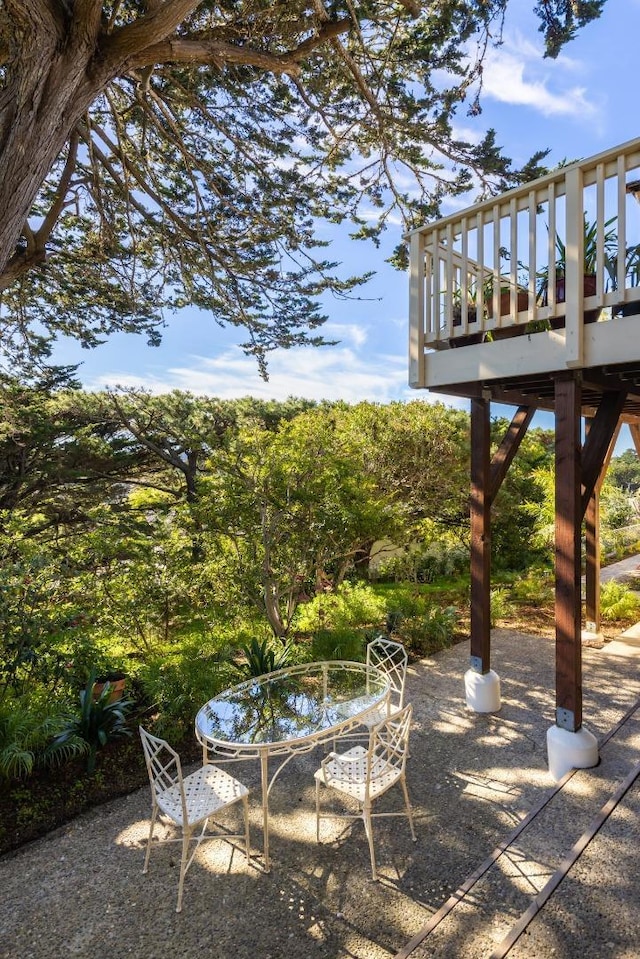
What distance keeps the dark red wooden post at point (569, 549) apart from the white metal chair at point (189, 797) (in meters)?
2.37

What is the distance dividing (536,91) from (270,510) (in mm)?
5884

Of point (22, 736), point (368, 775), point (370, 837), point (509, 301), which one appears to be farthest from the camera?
point (509, 301)

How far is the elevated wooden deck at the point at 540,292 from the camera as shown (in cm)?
320

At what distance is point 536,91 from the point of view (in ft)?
18.7

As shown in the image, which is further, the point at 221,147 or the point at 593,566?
the point at 593,566

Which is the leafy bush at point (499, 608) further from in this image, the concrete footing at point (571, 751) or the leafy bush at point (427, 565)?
the concrete footing at point (571, 751)

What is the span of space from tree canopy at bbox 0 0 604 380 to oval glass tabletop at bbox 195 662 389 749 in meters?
3.68

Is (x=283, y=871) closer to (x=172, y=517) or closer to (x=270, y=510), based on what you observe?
(x=270, y=510)

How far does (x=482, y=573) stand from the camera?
4.57m

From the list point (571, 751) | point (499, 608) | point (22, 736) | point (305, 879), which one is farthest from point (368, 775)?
point (499, 608)

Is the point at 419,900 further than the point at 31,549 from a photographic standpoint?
No

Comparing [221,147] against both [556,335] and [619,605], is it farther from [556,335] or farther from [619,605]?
[619,605]

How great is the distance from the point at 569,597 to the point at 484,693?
1.54 metres

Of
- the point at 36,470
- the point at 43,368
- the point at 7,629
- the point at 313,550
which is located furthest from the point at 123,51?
the point at 36,470
